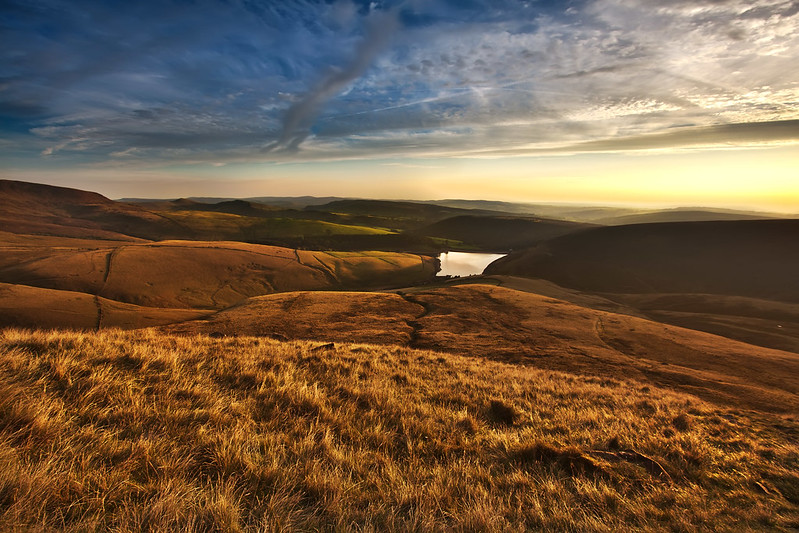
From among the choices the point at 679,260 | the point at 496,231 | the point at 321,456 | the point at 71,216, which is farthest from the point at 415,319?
the point at 71,216

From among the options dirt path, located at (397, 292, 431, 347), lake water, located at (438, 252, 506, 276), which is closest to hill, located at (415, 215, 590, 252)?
lake water, located at (438, 252, 506, 276)

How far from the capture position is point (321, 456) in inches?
164

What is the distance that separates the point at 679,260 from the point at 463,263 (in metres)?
46.7

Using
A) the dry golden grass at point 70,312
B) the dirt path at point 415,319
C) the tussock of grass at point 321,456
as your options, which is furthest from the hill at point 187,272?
the tussock of grass at point 321,456

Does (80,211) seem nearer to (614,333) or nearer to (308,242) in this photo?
(308,242)

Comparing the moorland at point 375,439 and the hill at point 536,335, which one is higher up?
the moorland at point 375,439

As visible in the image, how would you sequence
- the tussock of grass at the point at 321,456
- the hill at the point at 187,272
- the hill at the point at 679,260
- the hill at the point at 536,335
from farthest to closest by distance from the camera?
the hill at the point at 679,260, the hill at the point at 187,272, the hill at the point at 536,335, the tussock of grass at the point at 321,456

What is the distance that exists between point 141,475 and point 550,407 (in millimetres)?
8283

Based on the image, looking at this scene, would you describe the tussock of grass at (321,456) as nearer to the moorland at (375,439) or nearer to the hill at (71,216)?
the moorland at (375,439)

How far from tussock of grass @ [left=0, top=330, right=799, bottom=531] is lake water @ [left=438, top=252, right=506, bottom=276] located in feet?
224

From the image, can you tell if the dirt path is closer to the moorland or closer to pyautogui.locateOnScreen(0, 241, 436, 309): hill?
the moorland

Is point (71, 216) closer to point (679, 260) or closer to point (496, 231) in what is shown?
point (496, 231)

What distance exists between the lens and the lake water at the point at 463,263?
79375 mm

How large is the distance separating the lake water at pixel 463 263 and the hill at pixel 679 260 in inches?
274
